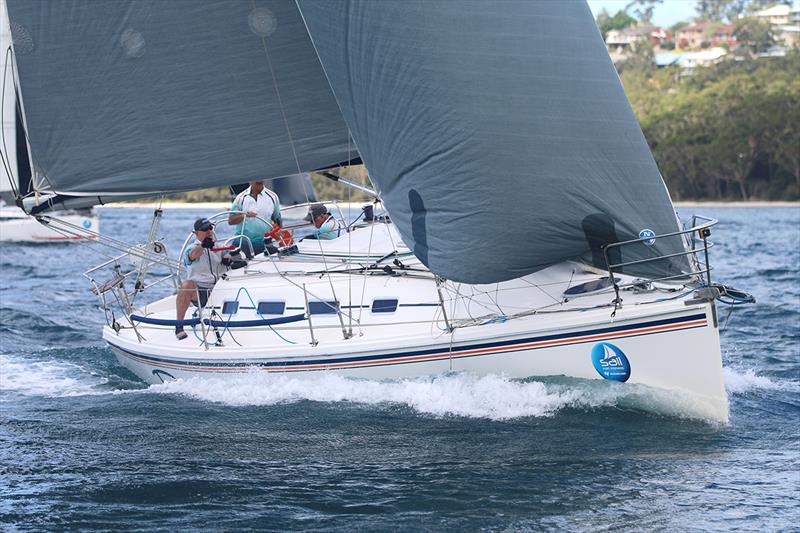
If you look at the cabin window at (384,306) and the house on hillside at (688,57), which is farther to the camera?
the house on hillside at (688,57)

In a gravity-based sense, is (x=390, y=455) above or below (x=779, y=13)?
below

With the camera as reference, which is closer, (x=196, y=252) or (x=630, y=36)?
(x=196, y=252)

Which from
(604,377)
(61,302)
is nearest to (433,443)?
(604,377)

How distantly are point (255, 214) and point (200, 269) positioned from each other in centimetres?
100

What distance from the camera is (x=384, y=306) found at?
1145 cm

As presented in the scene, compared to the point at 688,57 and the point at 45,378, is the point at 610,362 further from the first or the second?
the point at 688,57

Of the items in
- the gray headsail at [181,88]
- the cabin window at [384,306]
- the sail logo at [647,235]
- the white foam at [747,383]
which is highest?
the gray headsail at [181,88]

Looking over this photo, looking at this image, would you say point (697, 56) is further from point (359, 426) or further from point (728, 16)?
point (359, 426)

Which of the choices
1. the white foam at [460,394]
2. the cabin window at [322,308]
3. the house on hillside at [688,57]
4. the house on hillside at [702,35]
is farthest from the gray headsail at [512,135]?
the house on hillside at [702,35]

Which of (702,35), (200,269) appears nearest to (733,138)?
(200,269)

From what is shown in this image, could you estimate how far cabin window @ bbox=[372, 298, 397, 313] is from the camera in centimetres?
1139

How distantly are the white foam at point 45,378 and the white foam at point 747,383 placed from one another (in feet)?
23.6

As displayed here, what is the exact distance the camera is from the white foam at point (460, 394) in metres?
9.81

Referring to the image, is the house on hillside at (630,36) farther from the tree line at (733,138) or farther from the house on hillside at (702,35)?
the tree line at (733,138)
